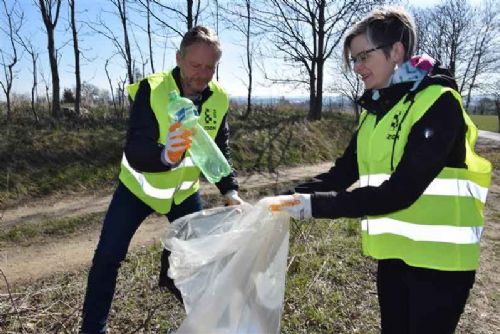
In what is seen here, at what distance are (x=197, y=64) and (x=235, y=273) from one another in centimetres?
115

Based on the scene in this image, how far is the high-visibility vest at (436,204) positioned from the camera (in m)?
1.60

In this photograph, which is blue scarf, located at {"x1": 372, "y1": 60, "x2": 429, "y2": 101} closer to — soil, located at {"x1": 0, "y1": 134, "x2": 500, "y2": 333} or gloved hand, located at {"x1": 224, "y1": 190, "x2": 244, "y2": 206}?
gloved hand, located at {"x1": 224, "y1": 190, "x2": 244, "y2": 206}

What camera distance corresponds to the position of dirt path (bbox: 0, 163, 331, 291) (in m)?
4.37

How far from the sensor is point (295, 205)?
1.78 metres

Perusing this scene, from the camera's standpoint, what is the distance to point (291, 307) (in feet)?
10.3

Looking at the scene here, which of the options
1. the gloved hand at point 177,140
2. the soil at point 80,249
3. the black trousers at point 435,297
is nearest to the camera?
the black trousers at point 435,297

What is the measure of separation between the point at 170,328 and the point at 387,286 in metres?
1.52

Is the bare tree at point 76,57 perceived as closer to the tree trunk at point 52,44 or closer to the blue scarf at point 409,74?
the tree trunk at point 52,44

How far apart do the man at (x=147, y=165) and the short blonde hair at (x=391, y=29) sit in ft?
3.16

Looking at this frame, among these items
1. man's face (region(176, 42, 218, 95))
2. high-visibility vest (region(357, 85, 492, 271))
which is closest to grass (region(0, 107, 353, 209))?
man's face (region(176, 42, 218, 95))

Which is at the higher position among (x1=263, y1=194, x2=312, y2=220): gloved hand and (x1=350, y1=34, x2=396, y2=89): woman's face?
(x1=350, y1=34, x2=396, y2=89): woman's face

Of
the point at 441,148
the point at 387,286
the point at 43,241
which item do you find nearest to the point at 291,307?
the point at 387,286

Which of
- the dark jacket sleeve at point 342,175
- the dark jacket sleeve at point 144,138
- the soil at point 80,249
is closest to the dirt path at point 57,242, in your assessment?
the soil at point 80,249

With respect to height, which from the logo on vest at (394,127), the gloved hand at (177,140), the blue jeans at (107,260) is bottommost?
the blue jeans at (107,260)
